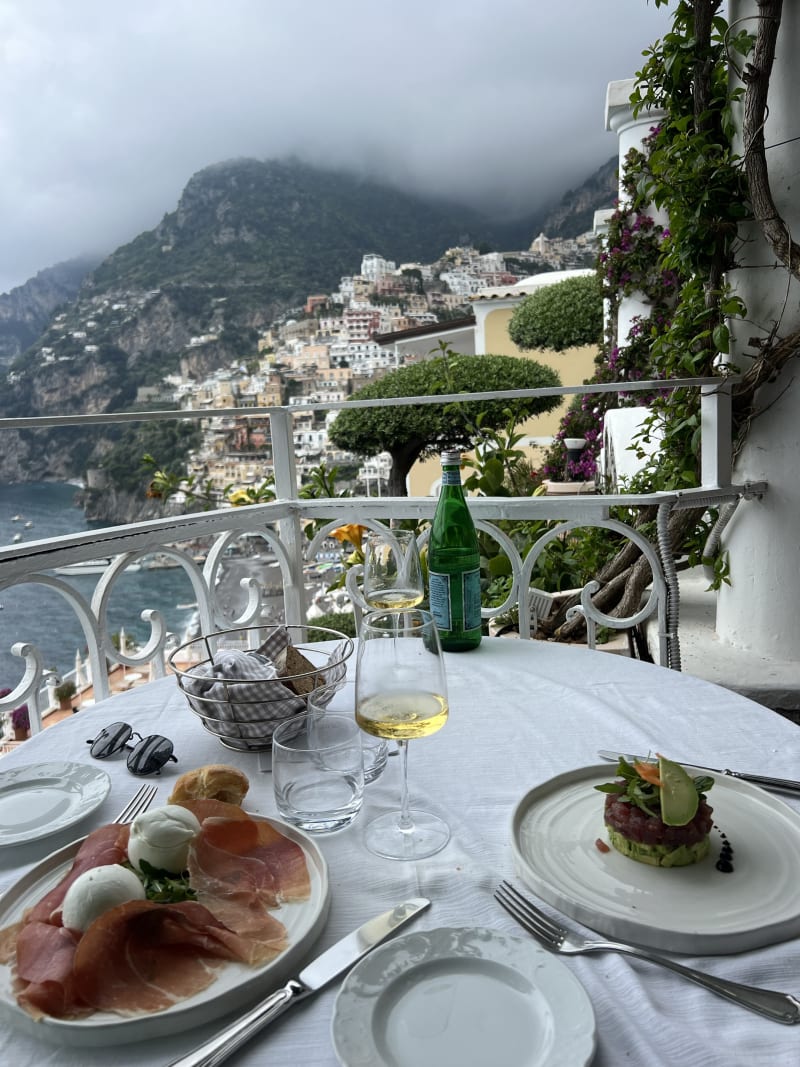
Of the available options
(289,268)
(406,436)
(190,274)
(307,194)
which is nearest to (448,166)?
(307,194)

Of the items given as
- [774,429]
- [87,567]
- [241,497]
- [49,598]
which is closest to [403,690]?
[87,567]

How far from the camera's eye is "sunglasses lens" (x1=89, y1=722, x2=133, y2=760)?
2.89ft

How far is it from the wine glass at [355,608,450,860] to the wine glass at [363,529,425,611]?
533 millimetres

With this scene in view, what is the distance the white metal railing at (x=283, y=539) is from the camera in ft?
4.55

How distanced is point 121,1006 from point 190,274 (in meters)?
33.6

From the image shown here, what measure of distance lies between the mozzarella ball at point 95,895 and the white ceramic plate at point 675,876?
0.33 meters

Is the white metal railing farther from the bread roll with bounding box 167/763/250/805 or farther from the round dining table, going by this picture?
the bread roll with bounding box 167/763/250/805

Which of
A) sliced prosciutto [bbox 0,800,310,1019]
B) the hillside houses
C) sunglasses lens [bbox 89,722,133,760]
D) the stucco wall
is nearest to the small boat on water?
sunglasses lens [bbox 89,722,133,760]

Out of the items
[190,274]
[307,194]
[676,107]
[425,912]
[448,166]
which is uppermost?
[448,166]

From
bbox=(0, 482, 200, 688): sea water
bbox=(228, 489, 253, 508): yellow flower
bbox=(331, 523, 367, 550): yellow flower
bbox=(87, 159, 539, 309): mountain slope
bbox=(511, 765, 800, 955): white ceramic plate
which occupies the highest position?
bbox=(87, 159, 539, 309): mountain slope

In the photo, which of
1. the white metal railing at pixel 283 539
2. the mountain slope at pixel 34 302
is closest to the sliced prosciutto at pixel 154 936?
the white metal railing at pixel 283 539

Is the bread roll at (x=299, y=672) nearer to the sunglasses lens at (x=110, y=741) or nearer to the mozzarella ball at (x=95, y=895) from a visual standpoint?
the sunglasses lens at (x=110, y=741)

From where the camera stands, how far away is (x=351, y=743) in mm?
693

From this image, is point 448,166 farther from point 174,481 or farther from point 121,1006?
point 121,1006
